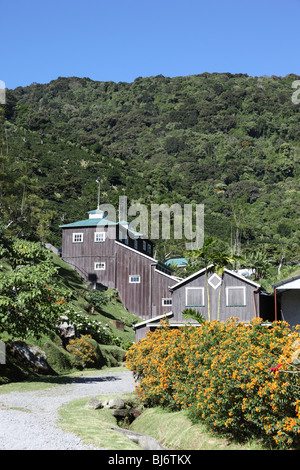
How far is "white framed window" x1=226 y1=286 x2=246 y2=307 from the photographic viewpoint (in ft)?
109

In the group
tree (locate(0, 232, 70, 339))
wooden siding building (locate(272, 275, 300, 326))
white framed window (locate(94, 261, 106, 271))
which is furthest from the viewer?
white framed window (locate(94, 261, 106, 271))

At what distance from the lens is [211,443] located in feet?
39.7

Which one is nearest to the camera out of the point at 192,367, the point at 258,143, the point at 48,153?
the point at 192,367

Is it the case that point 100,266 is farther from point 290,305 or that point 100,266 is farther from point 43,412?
point 43,412

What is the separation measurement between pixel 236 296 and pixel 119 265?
58.5 ft

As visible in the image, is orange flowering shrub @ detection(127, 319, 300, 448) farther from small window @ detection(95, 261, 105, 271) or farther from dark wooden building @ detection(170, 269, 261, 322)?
small window @ detection(95, 261, 105, 271)

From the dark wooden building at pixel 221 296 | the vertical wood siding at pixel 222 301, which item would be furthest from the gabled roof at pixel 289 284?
the vertical wood siding at pixel 222 301

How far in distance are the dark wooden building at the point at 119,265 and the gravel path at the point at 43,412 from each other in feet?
75.9

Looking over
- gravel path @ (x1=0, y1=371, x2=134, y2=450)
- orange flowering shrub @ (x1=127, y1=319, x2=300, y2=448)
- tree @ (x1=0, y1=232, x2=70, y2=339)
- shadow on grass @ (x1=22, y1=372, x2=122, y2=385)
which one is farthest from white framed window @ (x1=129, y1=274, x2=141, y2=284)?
orange flowering shrub @ (x1=127, y1=319, x2=300, y2=448)

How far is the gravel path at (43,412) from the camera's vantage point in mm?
10133

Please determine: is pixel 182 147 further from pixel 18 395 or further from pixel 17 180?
pixel 18 395

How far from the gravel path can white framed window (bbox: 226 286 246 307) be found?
38.2 feet
